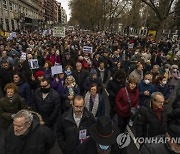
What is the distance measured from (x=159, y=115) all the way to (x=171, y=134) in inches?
55.0

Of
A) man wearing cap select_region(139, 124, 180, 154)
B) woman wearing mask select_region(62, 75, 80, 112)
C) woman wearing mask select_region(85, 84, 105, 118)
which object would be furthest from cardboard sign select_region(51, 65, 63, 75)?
man wearing cap select_region(139, 124, 180, 154)

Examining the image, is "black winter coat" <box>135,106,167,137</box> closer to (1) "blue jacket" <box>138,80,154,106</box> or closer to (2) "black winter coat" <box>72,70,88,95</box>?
(1) "blue jacket" <box>138,80,154,106</box>

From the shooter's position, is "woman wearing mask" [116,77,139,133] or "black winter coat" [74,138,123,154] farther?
"woman wearing mask" [116,77,139,133]

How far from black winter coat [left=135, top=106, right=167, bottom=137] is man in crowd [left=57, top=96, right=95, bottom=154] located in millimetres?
920

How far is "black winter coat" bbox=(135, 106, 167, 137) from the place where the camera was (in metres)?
3.48

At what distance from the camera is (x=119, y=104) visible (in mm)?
4598

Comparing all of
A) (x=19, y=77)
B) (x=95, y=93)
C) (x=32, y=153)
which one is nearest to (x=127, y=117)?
(x=95, y=93)

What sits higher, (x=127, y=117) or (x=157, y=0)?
(x=157, y=0)

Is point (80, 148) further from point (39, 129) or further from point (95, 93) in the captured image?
point (95, 93)

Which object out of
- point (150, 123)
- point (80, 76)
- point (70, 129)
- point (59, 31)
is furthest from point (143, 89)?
point (59, 31)

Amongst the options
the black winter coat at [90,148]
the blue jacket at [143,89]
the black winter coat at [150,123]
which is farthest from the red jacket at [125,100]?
the black winter coat at [90,148]

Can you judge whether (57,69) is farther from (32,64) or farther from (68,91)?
(32,64)

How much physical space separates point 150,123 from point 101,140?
1455mm

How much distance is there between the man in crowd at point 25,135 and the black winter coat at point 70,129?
0.40m
